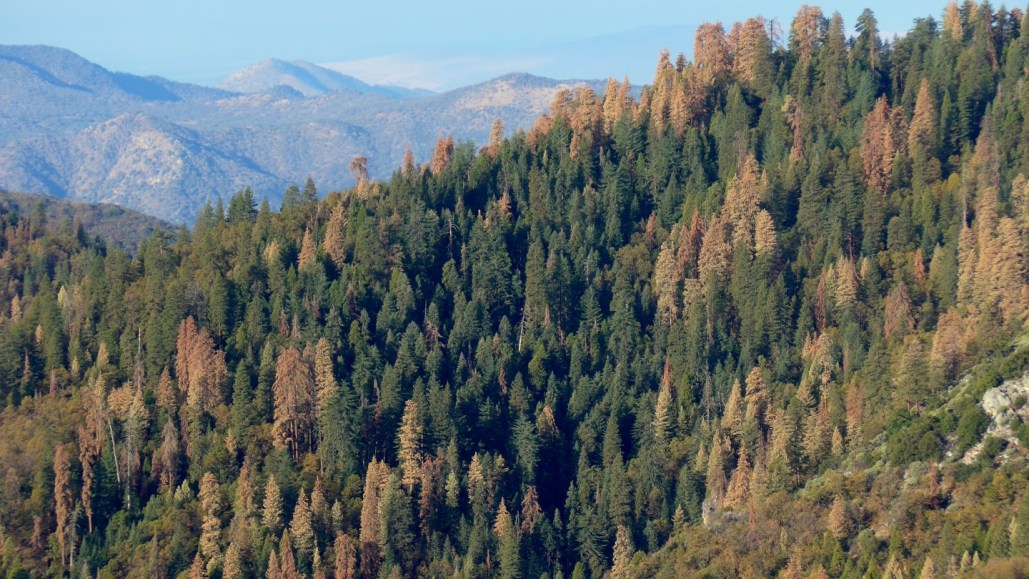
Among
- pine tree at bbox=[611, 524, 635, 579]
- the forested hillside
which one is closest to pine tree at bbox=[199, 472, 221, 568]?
the forested hillside

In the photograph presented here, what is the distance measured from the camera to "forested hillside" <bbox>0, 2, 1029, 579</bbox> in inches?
4306

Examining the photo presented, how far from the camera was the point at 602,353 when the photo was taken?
139 meters

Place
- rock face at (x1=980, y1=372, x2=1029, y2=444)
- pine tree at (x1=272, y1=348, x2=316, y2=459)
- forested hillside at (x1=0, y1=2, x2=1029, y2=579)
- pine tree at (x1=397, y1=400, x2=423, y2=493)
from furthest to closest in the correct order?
pine tree at (x1=272, y1=348, x2=316, y2=459)
pine tree at (x1=397, y1=400, x2=423, y2=493)
forested hillside at (x1=0, y1=2, x2=1029, y2=579)
rock face at (x1=980, y1=372, x2=1029, y2=444)

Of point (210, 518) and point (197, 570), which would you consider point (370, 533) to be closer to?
point (210, 518)

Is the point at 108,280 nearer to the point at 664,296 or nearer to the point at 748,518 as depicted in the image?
the point at 664,296

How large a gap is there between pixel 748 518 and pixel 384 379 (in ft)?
127

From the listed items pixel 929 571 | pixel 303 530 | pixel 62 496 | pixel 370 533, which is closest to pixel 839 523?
pixel 929 571

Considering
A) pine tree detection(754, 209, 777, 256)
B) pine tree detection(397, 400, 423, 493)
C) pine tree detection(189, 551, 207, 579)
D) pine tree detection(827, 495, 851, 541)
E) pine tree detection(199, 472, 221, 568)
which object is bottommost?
pine tree detection(189, 551, 207, 579)

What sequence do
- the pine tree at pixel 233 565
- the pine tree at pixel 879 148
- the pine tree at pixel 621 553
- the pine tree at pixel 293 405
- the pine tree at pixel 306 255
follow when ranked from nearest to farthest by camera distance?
the pine tree at pixel 621 553 → the pine tree at pixel 233 565 → the pine tree at pixel 293 405 → the pine tree at pixel 879 148 → the pine tree at pixel 306 255

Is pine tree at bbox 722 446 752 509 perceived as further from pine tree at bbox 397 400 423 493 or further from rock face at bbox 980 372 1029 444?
pine tree at bbox 397 400 423 493

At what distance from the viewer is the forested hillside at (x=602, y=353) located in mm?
109375

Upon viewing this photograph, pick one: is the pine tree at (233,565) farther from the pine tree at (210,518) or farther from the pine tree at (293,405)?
the pine tree at (293,405)

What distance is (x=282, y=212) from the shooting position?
160125 mm

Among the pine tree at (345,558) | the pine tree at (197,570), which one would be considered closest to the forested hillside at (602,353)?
the pine tree at (197,570)
